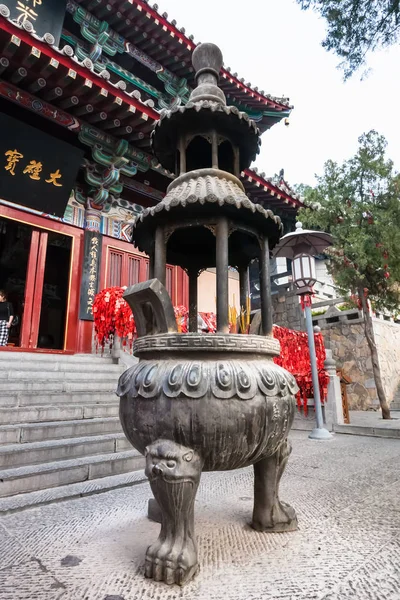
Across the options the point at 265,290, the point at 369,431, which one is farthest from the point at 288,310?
the point at 265,290

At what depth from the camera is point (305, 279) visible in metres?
6.46

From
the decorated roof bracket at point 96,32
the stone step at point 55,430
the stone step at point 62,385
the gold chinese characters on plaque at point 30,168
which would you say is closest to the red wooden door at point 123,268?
the gold chinese characters on plaque at point 30,168

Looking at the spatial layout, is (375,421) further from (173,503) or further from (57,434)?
(173,503)

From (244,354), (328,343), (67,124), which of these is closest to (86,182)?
(67,124)

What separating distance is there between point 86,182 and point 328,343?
913cm

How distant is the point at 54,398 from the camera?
445 cm

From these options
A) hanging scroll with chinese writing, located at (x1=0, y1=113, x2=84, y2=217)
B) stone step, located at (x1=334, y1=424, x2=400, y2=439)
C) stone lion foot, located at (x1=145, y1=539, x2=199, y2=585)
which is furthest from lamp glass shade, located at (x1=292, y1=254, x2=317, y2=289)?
stone lion foot, located at (x1=145, y1=539, x2=199, y2=585)

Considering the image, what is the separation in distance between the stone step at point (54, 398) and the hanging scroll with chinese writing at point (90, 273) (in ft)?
7.15

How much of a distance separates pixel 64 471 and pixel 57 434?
2.38 feet

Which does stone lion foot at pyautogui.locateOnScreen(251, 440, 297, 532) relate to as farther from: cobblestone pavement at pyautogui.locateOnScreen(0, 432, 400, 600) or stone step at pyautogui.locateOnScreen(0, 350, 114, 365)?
stone step at pyautogui.locateOnScreen(0, 350, 114, 365)

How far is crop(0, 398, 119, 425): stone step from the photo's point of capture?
379cm

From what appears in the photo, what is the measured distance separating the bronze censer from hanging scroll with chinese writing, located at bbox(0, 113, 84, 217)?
4.21 metres

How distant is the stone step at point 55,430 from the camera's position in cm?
349

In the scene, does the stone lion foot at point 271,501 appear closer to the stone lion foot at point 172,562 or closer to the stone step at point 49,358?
the stone lion foot at point 172,562
